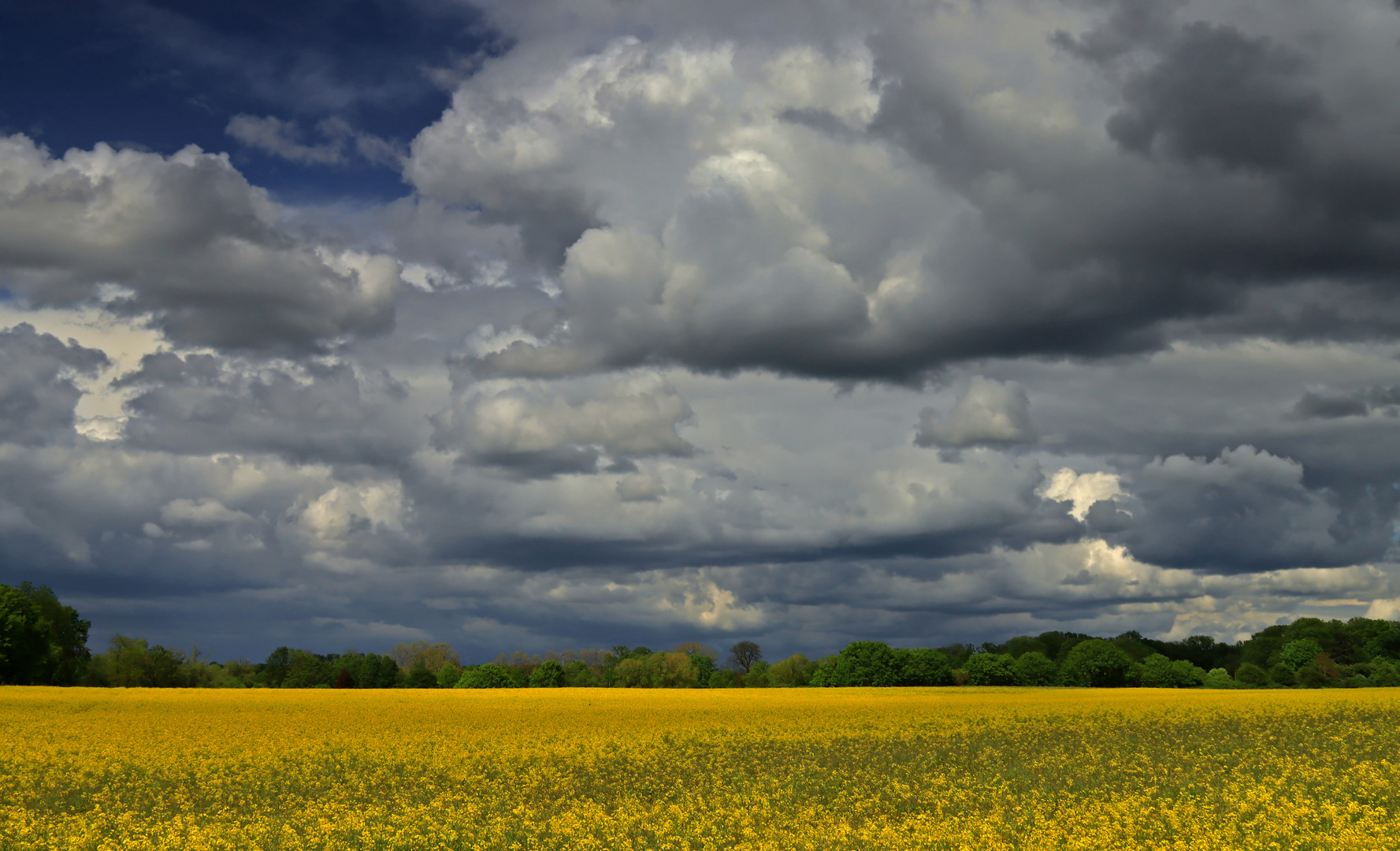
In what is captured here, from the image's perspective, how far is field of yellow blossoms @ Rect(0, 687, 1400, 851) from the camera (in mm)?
19391

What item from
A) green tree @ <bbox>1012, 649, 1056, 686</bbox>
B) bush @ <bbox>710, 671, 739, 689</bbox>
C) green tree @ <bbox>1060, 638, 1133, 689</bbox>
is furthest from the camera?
bush @ <bbox>710, 671, 739, 689</bbox>

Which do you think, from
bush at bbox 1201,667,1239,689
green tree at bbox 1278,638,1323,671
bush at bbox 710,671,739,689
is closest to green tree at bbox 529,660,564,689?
bush at bbox 710,671,739,689

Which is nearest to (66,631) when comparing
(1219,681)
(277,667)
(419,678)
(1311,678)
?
(277,667)

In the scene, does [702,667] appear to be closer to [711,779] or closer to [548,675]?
[548,675]

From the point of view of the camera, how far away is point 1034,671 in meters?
126

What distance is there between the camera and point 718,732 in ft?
134

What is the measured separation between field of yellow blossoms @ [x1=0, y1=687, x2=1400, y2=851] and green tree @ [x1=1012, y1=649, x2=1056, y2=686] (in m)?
73.3

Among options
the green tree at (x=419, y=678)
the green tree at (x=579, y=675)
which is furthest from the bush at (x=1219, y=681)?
the green tree at (x=419, y=678)

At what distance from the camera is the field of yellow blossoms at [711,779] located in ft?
63.6

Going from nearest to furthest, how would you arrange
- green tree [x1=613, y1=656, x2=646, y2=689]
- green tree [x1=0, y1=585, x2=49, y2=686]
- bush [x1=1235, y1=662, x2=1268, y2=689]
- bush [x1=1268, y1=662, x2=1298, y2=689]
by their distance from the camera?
green tree [x1=0, y1=585, x2=49, y2=686] < bush [x1=1235, y1=662, x2=1268, y2=689] < bush [x1=1268, y1=662, x2=1298, y2=689] < green tree [x1=613, y1=656, x2=646, y2=689]

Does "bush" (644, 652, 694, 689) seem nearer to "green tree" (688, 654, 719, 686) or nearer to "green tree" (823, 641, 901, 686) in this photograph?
"green tree" (688, 654, 719, 686)

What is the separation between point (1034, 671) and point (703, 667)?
5395 centimetres

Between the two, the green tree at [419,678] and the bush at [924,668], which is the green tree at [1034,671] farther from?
the green tree at [419,678]

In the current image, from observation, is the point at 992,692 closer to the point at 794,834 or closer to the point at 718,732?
the point at 718,732
